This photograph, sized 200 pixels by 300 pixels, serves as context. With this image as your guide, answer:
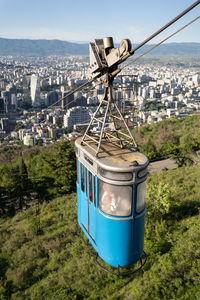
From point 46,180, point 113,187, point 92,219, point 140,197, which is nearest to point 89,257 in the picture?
point 92,219

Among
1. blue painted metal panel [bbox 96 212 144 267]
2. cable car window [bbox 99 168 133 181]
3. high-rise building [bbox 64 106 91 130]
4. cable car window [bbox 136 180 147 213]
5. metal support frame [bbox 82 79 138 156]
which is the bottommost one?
high-rise building [bbox 64 106 91 130]

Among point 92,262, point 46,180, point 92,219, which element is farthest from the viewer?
point 46,180

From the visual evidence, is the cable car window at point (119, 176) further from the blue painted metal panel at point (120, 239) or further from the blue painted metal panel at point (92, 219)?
the blue painted metal panel at point (92, 219)

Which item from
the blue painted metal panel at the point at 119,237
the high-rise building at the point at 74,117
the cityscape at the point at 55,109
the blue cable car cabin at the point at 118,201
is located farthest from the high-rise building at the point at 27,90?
the blue painted metal panel at the point at 119,237

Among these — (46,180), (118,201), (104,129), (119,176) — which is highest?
(104,129)

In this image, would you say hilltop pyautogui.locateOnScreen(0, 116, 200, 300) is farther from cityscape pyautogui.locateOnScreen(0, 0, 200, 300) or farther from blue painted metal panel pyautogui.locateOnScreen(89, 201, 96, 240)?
blue painted metal panel pyautogui.locateOnScreen(89, 201, 96, 240)

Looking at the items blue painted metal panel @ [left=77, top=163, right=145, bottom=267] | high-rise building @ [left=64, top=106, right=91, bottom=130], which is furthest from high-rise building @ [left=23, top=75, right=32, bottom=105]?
blue painted metal panel @ [left=77, top=163, right=145, bottom=267]

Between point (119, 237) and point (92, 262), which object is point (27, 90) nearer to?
point (92, 262)

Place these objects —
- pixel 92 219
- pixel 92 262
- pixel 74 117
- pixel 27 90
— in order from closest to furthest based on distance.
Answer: pixel 92 219 → pixel 92 262 → pixel 74 117 → pixel 27 90
